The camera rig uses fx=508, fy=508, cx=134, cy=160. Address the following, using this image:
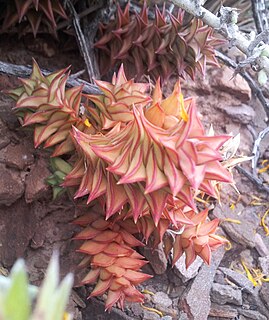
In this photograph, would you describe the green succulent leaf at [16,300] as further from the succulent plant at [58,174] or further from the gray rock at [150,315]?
the gray rock at [150,315]

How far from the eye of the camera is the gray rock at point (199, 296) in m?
1.52

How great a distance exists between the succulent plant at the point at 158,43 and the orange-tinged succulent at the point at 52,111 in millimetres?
360

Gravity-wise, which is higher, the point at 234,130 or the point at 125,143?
the point at 125,143

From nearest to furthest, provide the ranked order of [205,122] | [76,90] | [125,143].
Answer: [125,143] → [76,90] → [205,122]

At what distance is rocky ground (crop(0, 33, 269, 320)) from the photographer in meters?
1.43

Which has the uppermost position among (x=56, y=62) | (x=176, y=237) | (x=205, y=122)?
(x=56, y=62)

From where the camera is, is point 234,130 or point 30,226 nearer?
point 30,226

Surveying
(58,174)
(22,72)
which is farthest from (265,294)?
(22,72)

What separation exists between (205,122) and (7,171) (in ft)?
2.95

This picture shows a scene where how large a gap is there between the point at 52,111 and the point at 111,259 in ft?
1.32

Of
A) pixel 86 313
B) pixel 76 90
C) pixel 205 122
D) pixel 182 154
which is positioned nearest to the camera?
pixel 182 154

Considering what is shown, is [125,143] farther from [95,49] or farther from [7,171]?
[95,49]

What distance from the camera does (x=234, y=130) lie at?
207cm

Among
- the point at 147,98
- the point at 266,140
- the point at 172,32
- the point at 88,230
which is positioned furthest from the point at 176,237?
the point at 266,140
